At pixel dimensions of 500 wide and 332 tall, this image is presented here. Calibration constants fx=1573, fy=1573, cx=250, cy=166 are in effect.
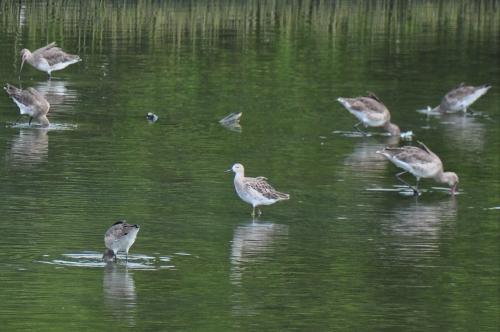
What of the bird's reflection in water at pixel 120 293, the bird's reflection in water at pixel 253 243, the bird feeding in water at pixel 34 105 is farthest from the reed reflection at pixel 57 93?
the bird's reflection in water at pixel 120 293

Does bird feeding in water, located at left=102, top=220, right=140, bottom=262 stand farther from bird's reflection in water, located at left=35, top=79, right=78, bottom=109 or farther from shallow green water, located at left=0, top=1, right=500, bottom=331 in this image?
bird's reflection in water, located at left=35, top=79, right=78, bottom=109

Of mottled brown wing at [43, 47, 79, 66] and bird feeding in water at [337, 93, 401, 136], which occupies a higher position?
mottled brown wing at [43, 47, 79, 66]

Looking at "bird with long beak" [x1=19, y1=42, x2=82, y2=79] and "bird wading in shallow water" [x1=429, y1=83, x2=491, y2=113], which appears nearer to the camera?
"bird wading in shallow water" [x1=429, y1=83, x2=491, y2=113]

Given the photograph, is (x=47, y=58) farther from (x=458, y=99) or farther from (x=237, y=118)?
(x=458, y=99)

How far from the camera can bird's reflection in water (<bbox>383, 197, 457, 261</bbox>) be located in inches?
979

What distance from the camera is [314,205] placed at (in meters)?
28.4

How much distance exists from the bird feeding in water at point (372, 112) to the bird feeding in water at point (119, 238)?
16065 millimetres

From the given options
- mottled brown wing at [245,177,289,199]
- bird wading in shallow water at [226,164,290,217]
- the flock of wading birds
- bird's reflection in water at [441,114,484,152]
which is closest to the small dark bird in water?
the flock of wading birds

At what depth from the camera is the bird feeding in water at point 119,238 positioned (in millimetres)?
21875

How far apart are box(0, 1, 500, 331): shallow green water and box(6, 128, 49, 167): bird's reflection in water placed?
7cm

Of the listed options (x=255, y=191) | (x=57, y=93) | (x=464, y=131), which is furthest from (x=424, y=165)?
(x=57, y=93)

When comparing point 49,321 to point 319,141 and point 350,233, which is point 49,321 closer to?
point 350,233

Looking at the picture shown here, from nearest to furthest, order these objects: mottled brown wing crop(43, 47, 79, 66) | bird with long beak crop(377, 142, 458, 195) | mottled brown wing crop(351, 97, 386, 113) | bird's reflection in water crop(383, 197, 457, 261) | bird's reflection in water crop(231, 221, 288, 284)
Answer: bird's reflection in water crop(231, 221, 288, 284) → bird's reflection in water crop(383, 197, 457, 261) → bird with long beak crop(377, 142, 458, 195) → mottled brown wing crop(351, 97, 386, 113) → mottled brown wing crop(43, 47, 79, 66)

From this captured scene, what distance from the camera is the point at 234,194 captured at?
96.3 ft
